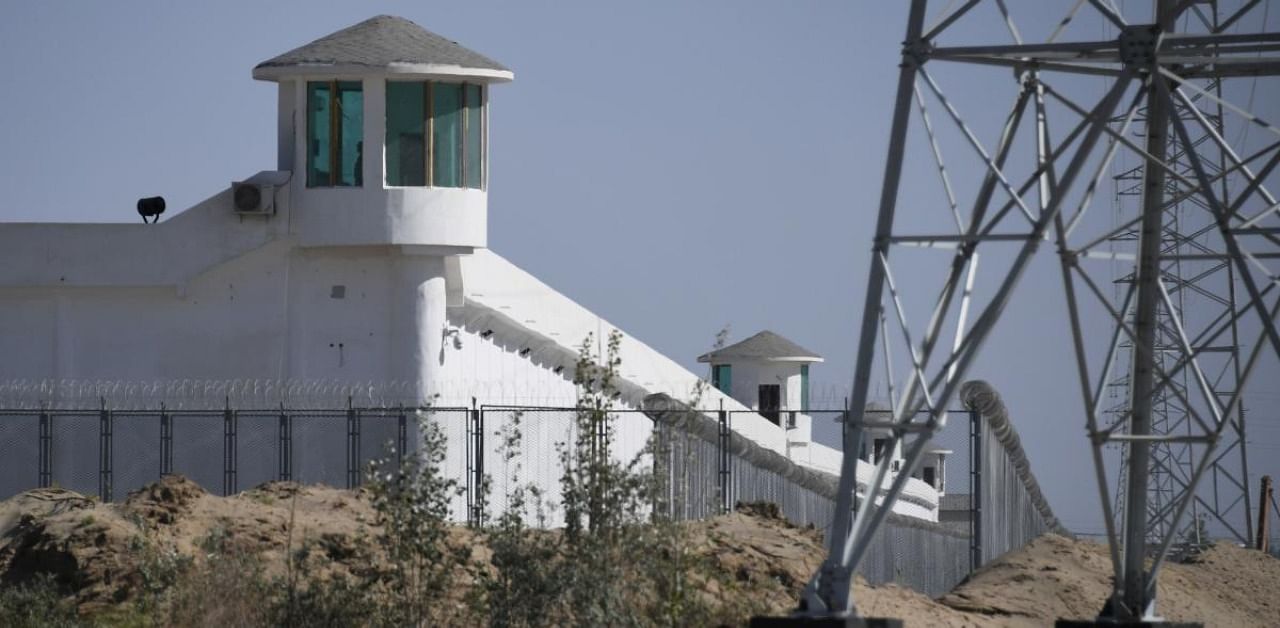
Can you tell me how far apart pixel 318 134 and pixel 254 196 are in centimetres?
153

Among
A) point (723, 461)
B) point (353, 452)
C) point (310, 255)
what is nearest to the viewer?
point (723, 461)

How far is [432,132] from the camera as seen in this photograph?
38.6 metres

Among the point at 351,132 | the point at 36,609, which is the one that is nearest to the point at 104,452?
the point at 351,132

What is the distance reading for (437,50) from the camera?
39094 mm

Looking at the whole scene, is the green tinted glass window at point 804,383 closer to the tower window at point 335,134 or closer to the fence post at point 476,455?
the tower window at point 335,134

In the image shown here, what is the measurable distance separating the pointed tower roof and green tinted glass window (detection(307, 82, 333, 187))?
18.2 inches

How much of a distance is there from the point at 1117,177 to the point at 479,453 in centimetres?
1984

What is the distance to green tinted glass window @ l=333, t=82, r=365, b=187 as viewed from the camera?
3847cm

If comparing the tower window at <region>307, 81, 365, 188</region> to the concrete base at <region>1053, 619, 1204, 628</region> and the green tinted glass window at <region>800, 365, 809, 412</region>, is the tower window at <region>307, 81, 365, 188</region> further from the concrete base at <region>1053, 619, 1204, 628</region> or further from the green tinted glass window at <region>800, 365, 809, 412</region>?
the green tinted glass window at <region>800, 365, 809, 412</region>

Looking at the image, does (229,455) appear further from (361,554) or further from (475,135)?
(361,554)

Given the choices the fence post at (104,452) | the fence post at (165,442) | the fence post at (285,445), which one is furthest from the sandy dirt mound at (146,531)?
the fence post at (165,442)

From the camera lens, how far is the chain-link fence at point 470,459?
2992 cm

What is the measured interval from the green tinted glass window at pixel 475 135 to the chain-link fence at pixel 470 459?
164 inches

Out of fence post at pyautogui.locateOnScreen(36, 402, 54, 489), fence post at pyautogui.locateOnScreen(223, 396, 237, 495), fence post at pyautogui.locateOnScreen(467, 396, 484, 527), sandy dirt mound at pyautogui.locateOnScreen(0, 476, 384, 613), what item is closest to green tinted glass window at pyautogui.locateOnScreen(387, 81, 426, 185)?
fence post at pyautogui.locateOnScreen(223, 396, 237, 495)
